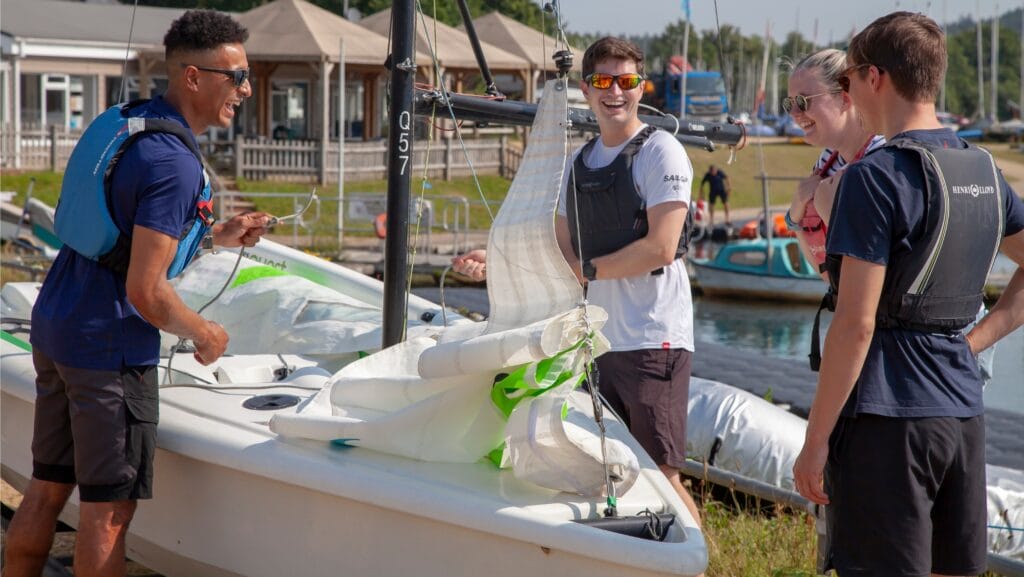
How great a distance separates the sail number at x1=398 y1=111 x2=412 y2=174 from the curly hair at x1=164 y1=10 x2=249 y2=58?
0.92m

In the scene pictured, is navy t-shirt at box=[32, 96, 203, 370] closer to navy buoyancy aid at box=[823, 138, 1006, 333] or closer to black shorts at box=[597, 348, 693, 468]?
black shorts at box=[597, 348, 693, 468]

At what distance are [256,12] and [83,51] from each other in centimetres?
520

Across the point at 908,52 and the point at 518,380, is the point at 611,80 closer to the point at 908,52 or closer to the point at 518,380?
the point at 518,380

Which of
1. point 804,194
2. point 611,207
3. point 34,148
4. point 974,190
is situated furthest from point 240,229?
point 34,148

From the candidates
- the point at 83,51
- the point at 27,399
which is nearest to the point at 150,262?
the point at 27,399

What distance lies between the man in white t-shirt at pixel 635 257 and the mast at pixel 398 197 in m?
0.70

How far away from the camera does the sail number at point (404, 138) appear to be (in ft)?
15.0

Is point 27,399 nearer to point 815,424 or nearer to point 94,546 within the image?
point 94,546

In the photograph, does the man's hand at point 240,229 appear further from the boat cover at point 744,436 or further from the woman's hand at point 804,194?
the boat cover at point 744,436

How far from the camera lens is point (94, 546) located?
3539mm

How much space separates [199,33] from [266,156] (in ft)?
84.5

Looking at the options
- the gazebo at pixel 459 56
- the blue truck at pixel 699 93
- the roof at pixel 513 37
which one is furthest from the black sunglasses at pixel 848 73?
the blue truck at pixel 699 93

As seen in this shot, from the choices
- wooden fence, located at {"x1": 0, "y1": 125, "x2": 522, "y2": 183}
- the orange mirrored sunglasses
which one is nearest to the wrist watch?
the orange mirrored sunglasses

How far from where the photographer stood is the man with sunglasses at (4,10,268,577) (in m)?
A: 3.41
